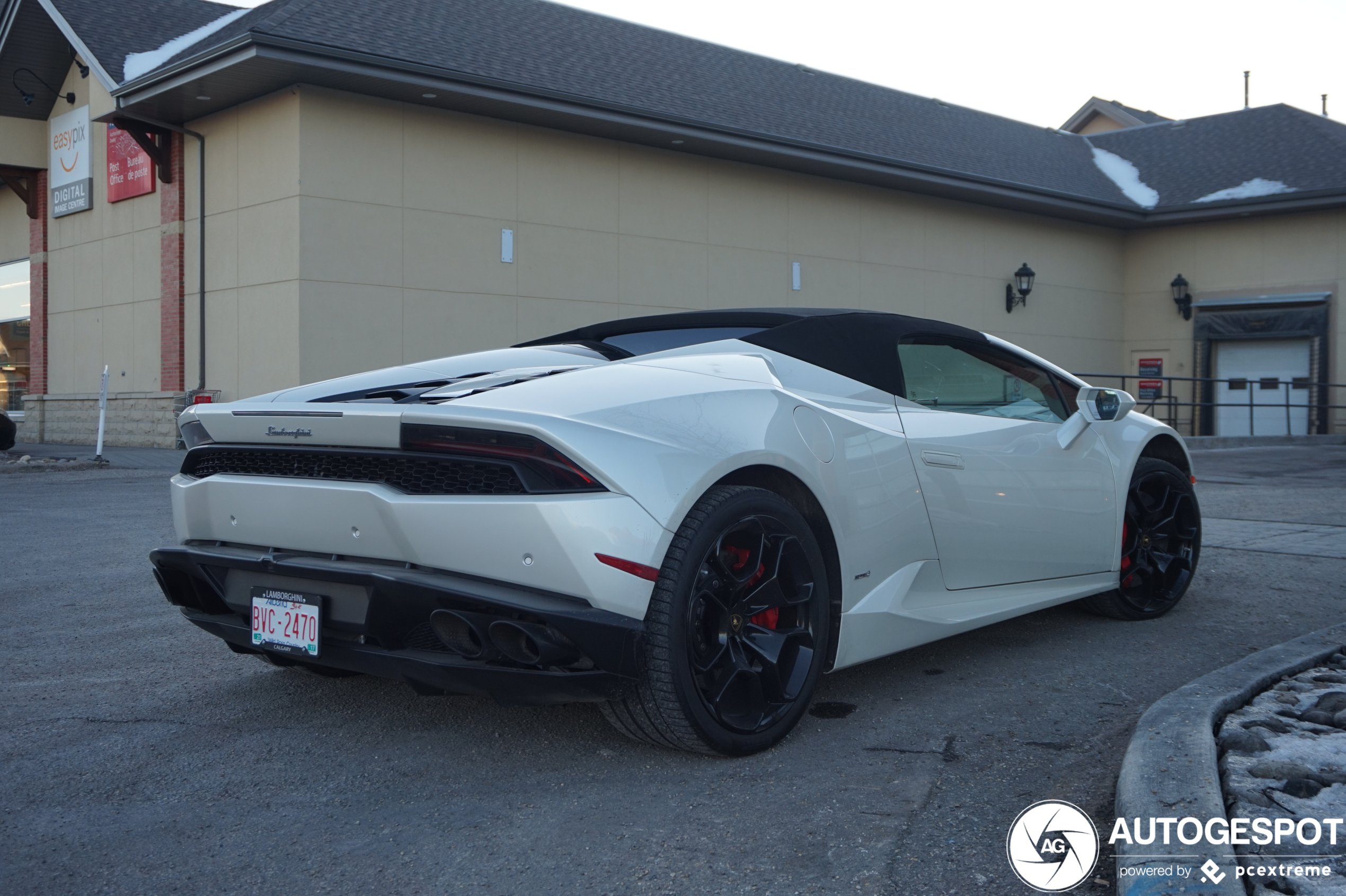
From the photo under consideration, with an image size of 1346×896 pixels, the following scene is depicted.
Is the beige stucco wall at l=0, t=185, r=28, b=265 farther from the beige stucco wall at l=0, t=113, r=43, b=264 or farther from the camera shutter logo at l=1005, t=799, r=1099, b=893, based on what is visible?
the camera shutter logo at l=1005, t=799, r=1099, b=893

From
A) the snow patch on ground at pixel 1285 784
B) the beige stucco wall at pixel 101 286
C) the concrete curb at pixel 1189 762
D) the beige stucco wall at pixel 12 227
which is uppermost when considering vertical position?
the beige stucco wall at pixel 12 227

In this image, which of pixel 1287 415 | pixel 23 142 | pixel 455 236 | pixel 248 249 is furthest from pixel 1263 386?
pixel 23 142

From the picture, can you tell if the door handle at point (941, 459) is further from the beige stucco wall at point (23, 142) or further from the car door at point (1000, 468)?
the beige stucco wall at point (23, 142)

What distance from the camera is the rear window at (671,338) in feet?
12.3

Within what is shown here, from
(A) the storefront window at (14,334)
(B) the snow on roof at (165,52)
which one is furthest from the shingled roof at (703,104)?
(A) the storefront window at (14,334)

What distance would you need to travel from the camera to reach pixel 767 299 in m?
17.5

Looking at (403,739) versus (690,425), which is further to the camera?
(403,739)

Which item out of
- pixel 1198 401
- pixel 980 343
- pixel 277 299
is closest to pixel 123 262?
pixel 277 299

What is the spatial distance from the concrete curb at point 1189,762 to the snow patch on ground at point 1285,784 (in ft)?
0.17

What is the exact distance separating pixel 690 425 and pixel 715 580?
1.31ft

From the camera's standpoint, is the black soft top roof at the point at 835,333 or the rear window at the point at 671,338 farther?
the rear window at the point at 671,338

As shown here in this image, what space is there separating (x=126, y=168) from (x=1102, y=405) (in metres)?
16.1

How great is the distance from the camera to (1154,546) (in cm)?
491

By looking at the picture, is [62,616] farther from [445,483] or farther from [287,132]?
[287,132]
